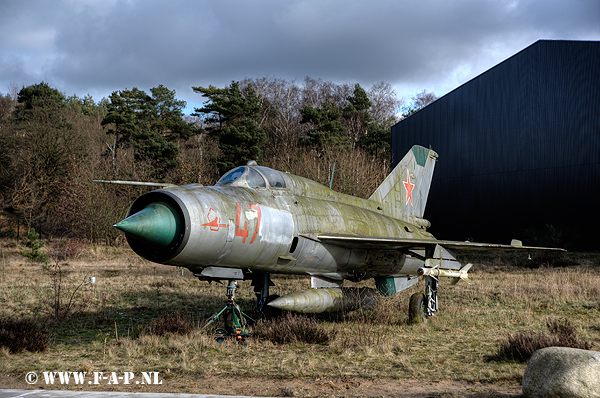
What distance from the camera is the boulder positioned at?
455 centimetres

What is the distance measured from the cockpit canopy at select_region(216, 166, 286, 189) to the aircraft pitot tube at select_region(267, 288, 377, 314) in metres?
2.25

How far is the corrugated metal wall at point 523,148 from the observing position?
2602 cm

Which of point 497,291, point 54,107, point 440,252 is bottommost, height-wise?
point 497,291

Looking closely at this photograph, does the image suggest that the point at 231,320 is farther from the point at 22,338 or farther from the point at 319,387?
the point at 22,338

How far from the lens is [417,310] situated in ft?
35.8

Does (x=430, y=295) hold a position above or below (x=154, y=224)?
below

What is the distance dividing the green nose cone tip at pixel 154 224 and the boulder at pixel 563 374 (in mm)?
5198

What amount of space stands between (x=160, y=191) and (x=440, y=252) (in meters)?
6.66

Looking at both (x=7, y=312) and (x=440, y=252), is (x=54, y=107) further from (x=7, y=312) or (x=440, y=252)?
(x=440, y=252)

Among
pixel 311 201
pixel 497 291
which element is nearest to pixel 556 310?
pixel 497 291

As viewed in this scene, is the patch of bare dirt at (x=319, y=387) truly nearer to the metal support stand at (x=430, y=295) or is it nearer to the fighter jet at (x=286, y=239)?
the fighter jet at (x=286, y=239)

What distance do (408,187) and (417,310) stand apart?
4.59 m

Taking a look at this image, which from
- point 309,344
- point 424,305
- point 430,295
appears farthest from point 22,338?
point 430,295

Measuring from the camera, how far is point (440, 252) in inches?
432
